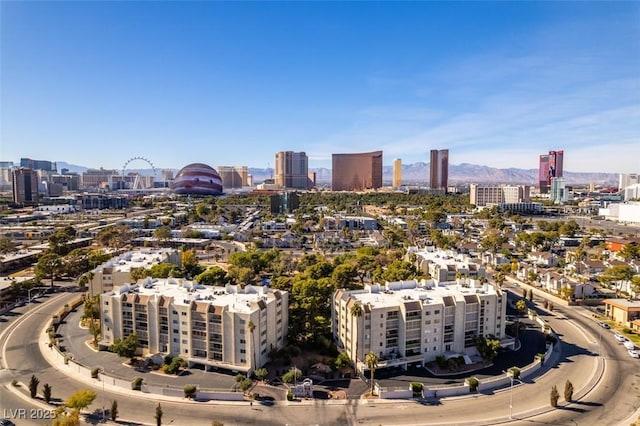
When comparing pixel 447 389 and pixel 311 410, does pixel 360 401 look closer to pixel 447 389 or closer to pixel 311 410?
pixel 311 410

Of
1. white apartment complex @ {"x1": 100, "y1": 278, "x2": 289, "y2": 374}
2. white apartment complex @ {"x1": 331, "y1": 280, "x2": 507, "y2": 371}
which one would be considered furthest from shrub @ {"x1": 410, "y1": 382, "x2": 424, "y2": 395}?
white apartment complex @ {"x1": 100, "y1": 278, "x2": 289, "y2": 374}

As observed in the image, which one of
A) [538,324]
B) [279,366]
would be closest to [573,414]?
[538,324]

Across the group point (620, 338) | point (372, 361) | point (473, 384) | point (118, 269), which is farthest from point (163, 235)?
point (620, 338)

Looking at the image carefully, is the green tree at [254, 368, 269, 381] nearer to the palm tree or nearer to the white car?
the palm tree

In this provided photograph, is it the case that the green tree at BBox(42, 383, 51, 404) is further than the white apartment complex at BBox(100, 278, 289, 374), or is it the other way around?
the white apartment complex at BBox(100, 278, 289, 374)

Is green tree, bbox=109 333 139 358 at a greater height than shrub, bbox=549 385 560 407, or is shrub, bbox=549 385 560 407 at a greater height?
green tree, bbox=109 333 139 358

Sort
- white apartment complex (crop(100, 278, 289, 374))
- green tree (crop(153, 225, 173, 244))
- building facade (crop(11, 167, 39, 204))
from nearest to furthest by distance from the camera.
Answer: white apartment complex (crop(100, 278, 289, 374)) → green tree (crop(153, 225, 173, 244)) → building facade (crop(11, 167, 39, 204))

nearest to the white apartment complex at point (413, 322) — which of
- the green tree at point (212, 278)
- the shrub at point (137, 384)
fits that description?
the shrub at point (137, 384)

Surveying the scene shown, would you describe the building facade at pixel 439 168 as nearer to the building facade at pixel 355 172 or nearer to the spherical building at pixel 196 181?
the building facade at pixel 355 172
